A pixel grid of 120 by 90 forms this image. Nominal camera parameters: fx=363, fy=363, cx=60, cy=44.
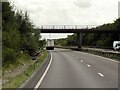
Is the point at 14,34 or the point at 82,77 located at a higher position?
the point at 14,34

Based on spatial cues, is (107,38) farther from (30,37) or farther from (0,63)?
(0,63)

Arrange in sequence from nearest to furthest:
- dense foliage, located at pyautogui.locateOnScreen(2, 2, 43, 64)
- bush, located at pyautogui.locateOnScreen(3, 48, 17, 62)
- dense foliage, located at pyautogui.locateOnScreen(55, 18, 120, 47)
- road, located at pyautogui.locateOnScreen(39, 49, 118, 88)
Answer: road, located at pyautogui.locateOnScreen(39, 49, 118, 88), bush, located at pyautogui.locateOnScreen(3, 48, 17, 62), dense foliage, located at pyautogui.locateOnScreen(2, 2, 43, 64), dense foliage, located at pyautogui.locateOnScreen(55, 18, 120, 47)

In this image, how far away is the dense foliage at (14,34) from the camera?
2425 cm

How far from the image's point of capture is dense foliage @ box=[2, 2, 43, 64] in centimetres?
2425

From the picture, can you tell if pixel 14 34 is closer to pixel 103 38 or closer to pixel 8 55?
pixel 8 55

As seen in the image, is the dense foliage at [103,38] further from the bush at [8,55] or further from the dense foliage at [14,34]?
the bush at [8,55]

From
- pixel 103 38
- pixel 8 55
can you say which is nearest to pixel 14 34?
pixel 8 55

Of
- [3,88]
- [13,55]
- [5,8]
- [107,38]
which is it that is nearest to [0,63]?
[13,55]

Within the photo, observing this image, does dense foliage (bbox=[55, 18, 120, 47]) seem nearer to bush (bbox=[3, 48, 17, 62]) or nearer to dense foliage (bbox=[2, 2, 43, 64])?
dense foliage (bbox=[2, 2, 43, 64])

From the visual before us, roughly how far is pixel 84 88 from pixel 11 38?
14.2m

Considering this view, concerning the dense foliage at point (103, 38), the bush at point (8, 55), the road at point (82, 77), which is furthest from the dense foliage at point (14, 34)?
the dense foliage at point (103, 38)

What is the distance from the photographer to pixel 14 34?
2788cm

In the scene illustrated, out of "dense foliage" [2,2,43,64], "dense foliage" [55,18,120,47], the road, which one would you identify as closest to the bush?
"dense foliage" [2,2,43,64]

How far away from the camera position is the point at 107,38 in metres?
122
